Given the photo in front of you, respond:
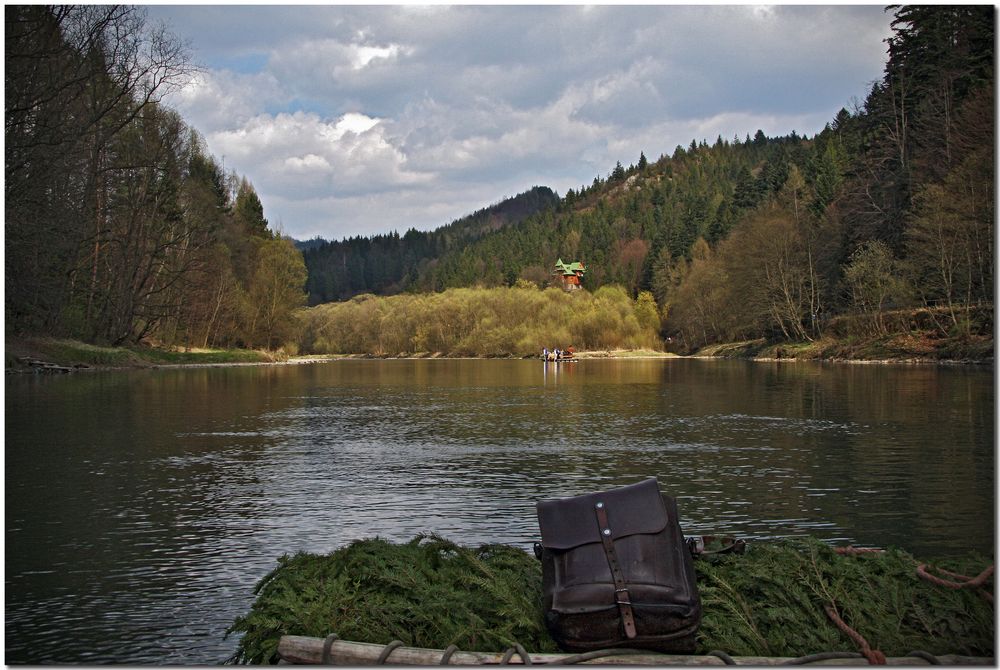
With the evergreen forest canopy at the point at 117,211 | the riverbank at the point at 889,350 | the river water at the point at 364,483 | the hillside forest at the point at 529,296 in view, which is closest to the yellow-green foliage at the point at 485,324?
the hillside forest at the point at 529,296

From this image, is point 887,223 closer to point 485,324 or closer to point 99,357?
point 99,357

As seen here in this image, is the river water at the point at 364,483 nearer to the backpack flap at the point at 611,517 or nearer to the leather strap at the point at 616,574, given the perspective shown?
the backpack flap at the point at 611,517

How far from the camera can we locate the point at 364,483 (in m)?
13.9

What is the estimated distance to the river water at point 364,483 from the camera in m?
7.82

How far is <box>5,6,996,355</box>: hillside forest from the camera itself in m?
29.1

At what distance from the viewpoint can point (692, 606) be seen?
17.4ft

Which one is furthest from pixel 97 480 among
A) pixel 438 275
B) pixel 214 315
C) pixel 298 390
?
pixel 438 275

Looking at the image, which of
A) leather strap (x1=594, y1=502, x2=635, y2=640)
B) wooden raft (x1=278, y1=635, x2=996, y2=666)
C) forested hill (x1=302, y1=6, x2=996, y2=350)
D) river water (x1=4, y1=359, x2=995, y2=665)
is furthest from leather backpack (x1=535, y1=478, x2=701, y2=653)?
forested hill (x1=302, y1=6, x2=996, y2=350)

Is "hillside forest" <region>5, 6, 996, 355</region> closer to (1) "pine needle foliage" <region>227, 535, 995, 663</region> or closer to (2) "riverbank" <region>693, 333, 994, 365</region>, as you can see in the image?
Answer: (2) "riverbank" <region>693, 333, 994, 365</region>

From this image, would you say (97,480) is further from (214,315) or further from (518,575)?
(214,315)

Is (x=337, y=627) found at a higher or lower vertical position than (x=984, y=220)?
lower

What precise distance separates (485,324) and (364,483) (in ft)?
358

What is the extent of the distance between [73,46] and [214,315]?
148 feet

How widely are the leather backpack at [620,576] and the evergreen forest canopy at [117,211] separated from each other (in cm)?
1947
